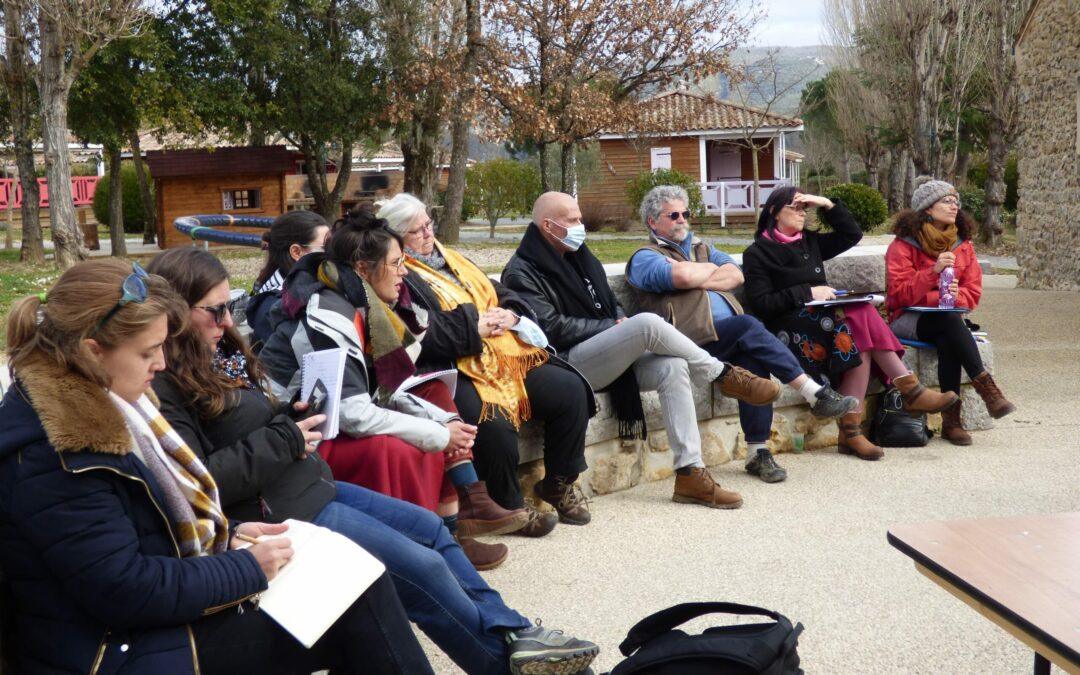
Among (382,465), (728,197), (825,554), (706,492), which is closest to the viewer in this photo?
(382,465)

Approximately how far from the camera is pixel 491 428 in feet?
14.3

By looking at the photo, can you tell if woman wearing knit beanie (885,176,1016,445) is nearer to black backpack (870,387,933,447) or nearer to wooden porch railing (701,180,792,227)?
black backpack (870,387,933,447)

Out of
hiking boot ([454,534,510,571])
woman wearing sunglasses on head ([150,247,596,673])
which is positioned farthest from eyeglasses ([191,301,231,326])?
hiking boot ([454,534,510,571])

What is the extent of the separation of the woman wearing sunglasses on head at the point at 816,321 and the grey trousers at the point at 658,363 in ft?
3.59

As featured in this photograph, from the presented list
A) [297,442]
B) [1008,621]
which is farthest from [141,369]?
[1008,621]

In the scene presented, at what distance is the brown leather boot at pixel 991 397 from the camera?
6090 mm

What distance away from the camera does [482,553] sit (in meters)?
4.21

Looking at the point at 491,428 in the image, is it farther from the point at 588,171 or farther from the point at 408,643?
the point at 588,171

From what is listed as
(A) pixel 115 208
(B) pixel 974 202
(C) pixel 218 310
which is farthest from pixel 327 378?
(B) pixel 974 202

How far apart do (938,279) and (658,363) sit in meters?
2.22

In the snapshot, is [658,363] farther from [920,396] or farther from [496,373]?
[920,396]

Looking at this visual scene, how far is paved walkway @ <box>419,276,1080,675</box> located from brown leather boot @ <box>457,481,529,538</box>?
18 cm

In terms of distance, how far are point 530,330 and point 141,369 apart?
2.68 metres

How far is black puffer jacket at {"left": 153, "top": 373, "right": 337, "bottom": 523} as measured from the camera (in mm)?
2736
